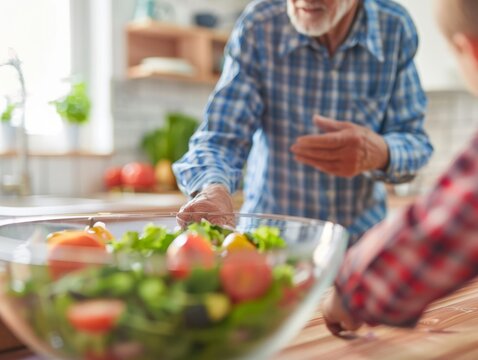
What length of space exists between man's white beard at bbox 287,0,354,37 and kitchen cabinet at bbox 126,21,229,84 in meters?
1.54

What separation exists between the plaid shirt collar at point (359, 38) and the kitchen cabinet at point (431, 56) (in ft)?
5.24

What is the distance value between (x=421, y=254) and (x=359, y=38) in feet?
3.98

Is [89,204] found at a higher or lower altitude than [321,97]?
lower

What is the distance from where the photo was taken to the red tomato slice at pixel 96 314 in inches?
19.6

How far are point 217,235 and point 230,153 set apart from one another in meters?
0.73

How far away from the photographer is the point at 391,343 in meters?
0.81

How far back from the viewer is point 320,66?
5.56 feet

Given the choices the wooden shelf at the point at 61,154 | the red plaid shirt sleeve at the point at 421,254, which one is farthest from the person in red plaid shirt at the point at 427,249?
the wooden shelf at the point at 61,154

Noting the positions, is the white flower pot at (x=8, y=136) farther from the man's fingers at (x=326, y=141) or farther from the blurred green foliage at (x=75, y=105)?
the man's fingers at (x=326, y=141)

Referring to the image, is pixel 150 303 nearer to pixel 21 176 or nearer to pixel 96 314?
pixel 96 314

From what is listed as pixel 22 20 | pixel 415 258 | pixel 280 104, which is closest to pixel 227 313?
pixel 415 258

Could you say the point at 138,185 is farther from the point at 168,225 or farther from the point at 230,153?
the point at 168,225

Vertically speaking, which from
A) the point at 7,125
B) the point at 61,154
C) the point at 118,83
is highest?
the point at 118,83

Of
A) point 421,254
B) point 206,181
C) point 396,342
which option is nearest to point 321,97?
point 206,181
